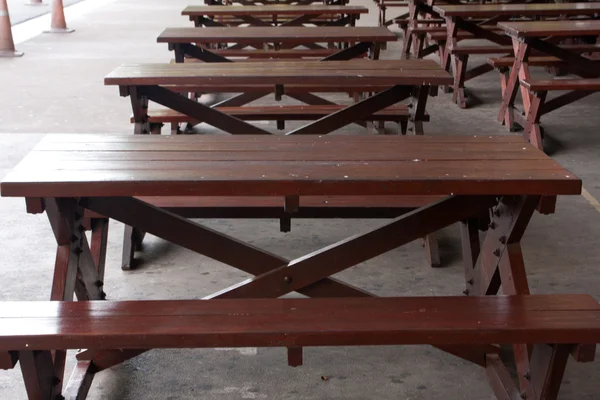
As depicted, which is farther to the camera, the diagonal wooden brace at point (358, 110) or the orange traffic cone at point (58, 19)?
the orange traffic cone at point (58, 19)

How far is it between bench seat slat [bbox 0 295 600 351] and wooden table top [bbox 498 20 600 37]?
3458mm

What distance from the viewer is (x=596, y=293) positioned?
337 cm

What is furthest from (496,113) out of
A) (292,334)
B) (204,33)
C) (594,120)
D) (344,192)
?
(292,334)

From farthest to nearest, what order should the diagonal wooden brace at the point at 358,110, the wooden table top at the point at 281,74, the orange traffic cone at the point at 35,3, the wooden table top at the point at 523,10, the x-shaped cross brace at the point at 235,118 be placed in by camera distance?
1. the orange traffic cone at the point at 35,3
2. the wooden table top at the point at 523,10
3. the diagonal wooden brace at the point at 358,110
4. the x-shaped cross brace at the point at 235,118
5. the wooden table top at the point at 281,74

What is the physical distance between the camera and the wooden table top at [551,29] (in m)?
5.34

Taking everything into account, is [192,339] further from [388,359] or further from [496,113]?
[496,113]

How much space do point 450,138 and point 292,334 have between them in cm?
118

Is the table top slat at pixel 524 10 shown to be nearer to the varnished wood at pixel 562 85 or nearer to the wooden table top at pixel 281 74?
the varnished wood at pixel 562 85

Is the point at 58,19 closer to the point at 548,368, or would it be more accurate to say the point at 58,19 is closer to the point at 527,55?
the point at 527,55

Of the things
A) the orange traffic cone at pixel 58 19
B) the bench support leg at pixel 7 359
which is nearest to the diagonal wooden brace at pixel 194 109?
the bench support leg at pixel 7 359

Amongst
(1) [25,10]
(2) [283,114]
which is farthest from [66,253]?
(1) [25,10]

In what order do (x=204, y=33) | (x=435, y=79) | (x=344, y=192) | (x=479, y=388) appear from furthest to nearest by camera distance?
1. (x=204, y=33)
2. (x=435, y=79)
3. (x=479, y=388)
4. (x=344, y=192)

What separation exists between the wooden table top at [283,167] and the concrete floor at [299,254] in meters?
0.69

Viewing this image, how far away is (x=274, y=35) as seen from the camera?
18.4 feet
